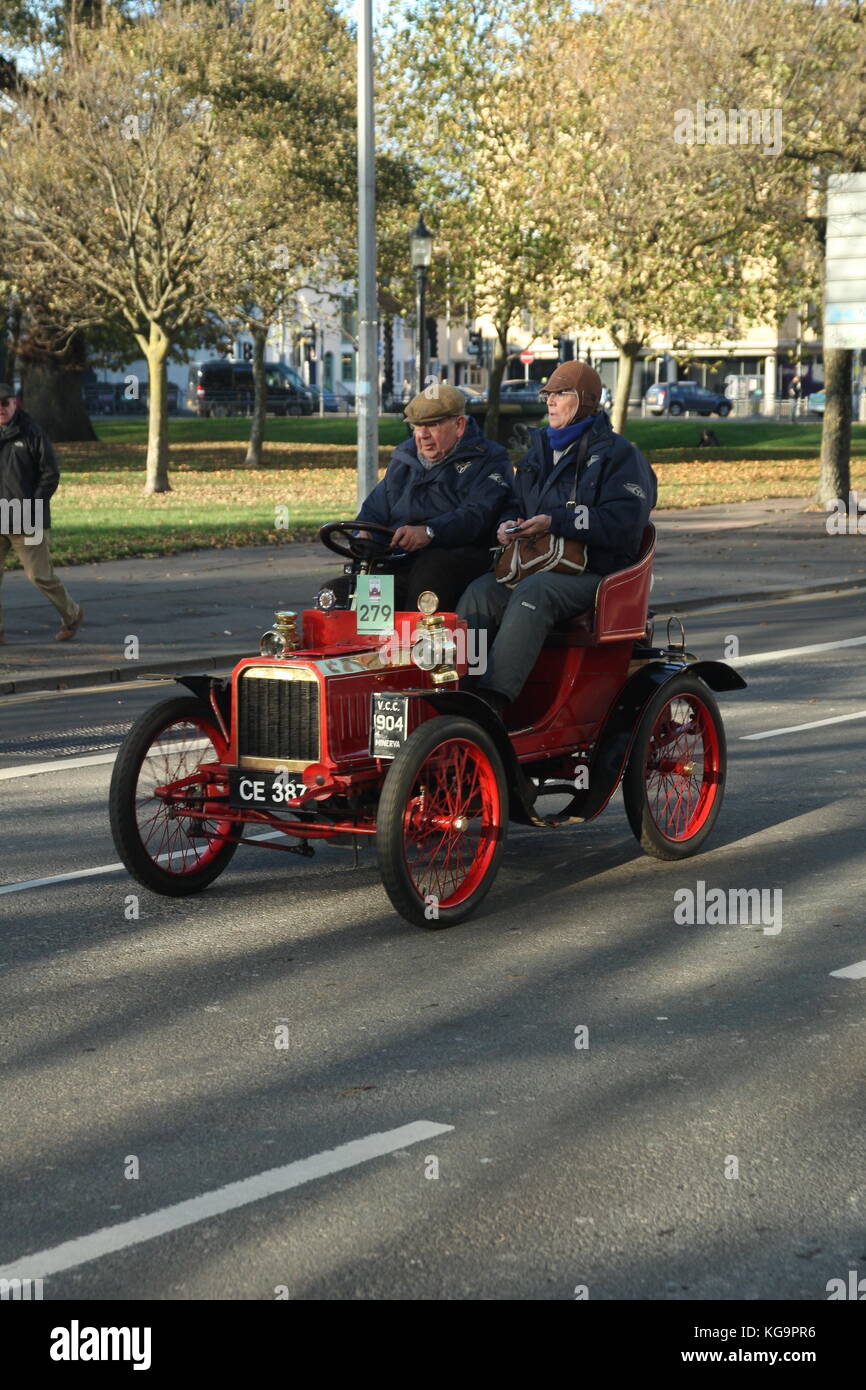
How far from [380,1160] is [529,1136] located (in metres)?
0.41

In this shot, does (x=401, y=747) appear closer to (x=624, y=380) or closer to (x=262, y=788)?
(x=262, y=788)

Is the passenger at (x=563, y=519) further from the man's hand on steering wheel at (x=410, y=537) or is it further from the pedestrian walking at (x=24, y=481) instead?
the pedestrian walking at (x=24, y=481)

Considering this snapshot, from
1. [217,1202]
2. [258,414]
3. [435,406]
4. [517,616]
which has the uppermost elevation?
[258,414]

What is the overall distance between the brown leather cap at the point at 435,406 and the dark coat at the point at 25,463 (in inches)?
265

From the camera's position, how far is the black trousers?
7.20 m

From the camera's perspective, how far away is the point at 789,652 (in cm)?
1448

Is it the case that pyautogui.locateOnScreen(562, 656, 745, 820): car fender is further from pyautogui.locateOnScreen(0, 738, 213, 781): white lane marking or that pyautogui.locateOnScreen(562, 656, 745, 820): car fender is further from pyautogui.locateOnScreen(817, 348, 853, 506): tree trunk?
pyautogui.locateOnScreen(817, 348, 853, 506): tree trunk

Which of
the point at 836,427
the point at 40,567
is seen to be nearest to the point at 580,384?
the point at 40,567

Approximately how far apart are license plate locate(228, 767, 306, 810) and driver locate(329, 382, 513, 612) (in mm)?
961

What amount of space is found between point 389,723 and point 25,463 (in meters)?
7.92

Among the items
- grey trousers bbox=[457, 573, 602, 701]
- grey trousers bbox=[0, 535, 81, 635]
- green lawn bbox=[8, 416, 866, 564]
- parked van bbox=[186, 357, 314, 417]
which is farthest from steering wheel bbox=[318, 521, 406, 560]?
parked van bbox=[186, 357, 314, 417]

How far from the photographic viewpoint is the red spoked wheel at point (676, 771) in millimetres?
7395
